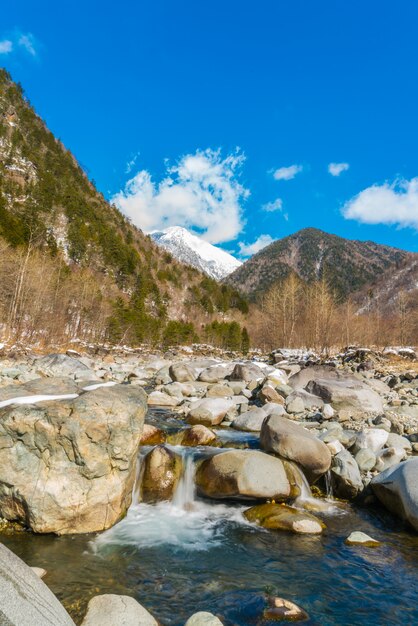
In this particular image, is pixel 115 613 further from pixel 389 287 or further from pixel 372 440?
pixel 389 287

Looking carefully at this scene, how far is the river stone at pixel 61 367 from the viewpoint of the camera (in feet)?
68.7

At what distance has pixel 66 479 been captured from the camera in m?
5.66

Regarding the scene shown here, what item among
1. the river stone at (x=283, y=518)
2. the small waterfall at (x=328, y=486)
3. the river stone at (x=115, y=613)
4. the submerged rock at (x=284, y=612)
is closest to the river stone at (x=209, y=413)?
the small waterfall at (x=328, y=486)

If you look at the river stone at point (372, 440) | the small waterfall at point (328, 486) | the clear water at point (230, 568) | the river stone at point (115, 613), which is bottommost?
the clear water at point (230, 568)

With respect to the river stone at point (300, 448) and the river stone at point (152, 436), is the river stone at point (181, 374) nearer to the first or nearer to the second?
the river stone at point (152, 436)

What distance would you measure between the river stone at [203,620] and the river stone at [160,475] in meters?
3.43

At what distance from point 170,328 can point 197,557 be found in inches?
2516

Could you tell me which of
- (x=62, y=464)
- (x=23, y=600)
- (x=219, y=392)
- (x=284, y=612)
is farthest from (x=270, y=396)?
(x=23, y=600)

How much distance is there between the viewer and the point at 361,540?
601 cm

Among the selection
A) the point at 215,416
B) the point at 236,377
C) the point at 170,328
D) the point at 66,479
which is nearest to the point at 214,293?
the point at 170,328

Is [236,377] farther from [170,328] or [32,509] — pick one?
[170,328]

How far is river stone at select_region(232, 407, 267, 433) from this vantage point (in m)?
11.4

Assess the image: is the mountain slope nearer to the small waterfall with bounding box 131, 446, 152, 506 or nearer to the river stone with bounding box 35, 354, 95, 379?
the river stone with bounding box 35, 354, 95, 379

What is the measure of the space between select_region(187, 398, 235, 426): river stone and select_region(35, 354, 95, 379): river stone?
32.7ft
